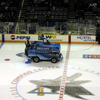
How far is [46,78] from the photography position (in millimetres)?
5738

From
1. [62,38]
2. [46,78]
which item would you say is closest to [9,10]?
[62,38]

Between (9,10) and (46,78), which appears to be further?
(9,10)

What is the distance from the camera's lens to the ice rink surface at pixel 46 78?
466 cm

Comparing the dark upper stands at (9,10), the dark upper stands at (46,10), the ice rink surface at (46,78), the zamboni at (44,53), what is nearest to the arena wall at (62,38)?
the dark upper stands at (46,10)

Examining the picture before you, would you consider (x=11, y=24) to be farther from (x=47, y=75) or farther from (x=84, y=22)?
(x=47, y=75)

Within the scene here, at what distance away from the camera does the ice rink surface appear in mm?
4656

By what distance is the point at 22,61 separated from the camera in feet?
24.7

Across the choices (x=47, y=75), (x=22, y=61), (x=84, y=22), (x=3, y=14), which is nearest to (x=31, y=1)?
(x=3, y=14)

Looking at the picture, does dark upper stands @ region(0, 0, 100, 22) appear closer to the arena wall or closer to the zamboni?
the arena wall

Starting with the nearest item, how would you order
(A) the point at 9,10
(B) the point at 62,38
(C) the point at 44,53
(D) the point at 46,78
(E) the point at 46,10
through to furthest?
(D) the point at 46,78
(C) the point at 44,53
(B) the point at 62,38
(E) the point at 46,10
(A) the point at 9,10

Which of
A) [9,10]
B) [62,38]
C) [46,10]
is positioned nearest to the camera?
[62,38]

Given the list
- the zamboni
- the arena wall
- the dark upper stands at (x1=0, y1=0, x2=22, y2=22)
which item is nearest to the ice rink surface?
the zamboni

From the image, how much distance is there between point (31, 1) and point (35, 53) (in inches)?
384

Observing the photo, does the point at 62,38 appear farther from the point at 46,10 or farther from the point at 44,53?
the point at 46,10
